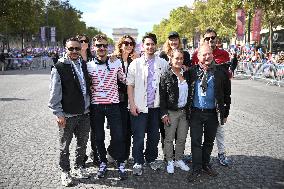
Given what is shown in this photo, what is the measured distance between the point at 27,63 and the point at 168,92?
105 feet

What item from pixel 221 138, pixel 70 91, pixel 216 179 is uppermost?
pixel 70 91

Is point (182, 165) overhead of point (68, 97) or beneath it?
beneath

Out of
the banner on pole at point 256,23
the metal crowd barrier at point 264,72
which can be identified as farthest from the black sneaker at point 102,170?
the banner on pole at point 256,23

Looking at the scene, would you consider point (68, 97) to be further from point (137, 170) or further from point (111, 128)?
point (137, 170)

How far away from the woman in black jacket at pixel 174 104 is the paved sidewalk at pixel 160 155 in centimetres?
43

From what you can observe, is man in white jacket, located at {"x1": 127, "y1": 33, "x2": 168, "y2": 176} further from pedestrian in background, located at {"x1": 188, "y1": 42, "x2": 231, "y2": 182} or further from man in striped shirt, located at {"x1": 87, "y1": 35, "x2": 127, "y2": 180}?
pedestrian in background, located at {"x1": 188, "y1": 42, "x2": 231, "y2": 182}

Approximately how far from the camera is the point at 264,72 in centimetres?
2041

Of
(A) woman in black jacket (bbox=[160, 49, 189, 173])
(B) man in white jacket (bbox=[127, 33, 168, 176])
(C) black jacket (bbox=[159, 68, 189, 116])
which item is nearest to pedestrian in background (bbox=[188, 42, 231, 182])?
(A) woman in black jacket (bbox=[160, 49, 189, 173])

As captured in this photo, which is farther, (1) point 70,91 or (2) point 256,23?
(2) point 256,23

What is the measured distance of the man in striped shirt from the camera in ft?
17.2

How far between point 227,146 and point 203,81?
7.41 feet

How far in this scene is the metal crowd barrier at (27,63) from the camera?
32281 millimetres

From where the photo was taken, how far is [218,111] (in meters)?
5.28

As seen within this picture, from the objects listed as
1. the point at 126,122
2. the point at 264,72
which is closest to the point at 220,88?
the point at 126,122
